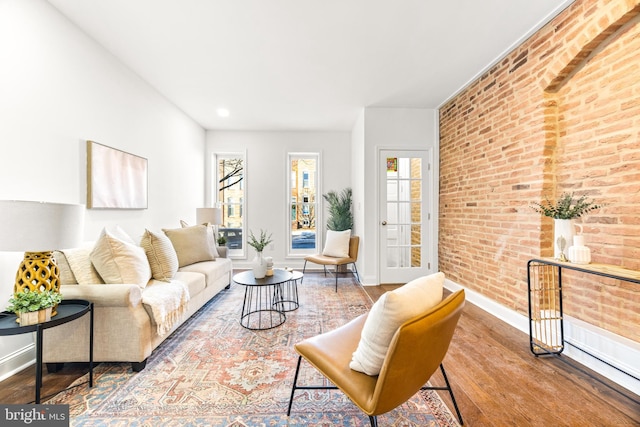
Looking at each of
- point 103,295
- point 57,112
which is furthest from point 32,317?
point 57,112

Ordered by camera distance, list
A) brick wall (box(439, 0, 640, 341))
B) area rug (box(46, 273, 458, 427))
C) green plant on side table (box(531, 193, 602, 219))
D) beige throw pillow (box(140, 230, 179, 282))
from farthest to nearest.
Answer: beige throw pillow (box(140, 230, 179, 282)), green plant on side table (box(531, 193, 602, 219)), brick wall (box(439, 0, 640, 341)), area rug (box(46, 273, 458, 427))

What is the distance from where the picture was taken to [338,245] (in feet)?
14.3

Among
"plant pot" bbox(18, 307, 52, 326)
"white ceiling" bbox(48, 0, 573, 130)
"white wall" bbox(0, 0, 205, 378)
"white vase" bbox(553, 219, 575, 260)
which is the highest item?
"white ceiling" bbox(48, 0, 573, 130)

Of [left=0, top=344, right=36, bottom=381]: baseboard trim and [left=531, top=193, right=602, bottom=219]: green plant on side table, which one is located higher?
[left=531, top=193, right=602, bottom=219]: green plant on side table

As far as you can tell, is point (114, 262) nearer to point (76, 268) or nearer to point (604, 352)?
point (76, 268)

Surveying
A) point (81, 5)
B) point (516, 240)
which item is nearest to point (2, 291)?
point (81, 5)

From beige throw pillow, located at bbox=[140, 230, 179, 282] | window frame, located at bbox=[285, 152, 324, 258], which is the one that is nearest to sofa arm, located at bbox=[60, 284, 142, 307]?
beige throw pillow, located at bbox=[140, 230, 179, 282]

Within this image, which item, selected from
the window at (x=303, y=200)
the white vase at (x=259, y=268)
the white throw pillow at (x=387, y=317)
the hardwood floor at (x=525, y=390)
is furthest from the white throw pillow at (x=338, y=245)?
the white throw pillow at (x=387, y=317)

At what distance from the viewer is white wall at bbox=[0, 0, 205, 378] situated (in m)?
1.84

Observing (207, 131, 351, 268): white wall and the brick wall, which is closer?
the brick wall

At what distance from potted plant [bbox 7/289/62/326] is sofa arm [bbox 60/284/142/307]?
28 centimetres

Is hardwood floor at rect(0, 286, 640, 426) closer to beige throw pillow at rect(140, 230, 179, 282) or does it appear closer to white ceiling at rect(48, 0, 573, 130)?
beige throw pillow at rect(140, 230, 179, 282)

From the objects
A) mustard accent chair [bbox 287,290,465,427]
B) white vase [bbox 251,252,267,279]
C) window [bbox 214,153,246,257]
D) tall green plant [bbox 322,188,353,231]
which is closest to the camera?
mustard accent chair [bbox 287,290,465,427]

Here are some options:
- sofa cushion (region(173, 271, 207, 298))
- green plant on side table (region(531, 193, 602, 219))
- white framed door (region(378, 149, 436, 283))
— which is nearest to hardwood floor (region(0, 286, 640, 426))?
sofa cushion (region(173, 271, 207, 298))
